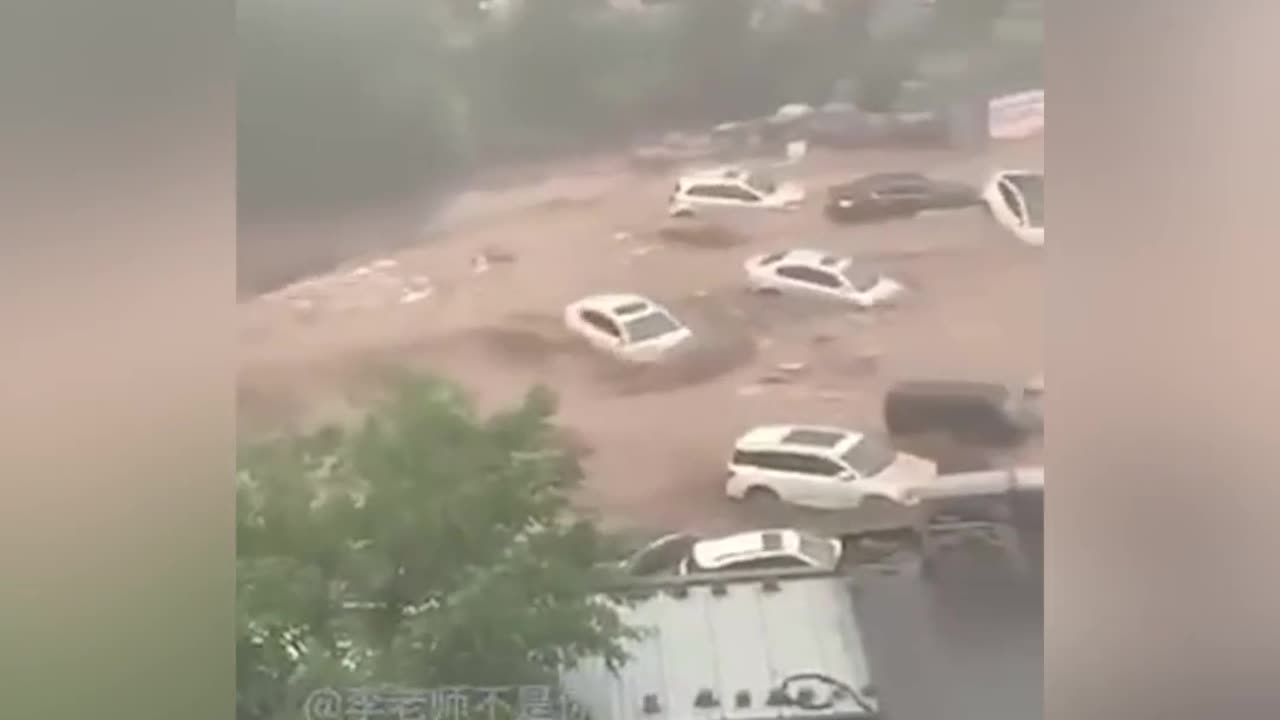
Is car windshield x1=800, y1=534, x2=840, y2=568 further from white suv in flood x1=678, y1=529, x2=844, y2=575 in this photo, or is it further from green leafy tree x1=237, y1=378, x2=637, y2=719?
green leafy tree x1=237, y1=378, x2=637, y2=719

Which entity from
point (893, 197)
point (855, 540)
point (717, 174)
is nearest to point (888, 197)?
point (893, 197)

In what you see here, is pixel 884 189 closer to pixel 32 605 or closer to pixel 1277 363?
pixel 1277 363

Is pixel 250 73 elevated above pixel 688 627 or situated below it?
above

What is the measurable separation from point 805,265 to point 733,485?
14cm

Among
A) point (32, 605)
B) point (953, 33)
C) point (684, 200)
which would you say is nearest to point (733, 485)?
point (684, 200)

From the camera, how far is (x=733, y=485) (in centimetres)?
92

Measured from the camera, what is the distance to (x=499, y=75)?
92cm

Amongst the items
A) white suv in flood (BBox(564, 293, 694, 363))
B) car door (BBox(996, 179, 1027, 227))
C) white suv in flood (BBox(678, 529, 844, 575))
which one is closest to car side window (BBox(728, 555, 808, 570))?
white suv in flood (BBox(678, 529, 844, 575))

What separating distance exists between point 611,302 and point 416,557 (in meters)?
0.19

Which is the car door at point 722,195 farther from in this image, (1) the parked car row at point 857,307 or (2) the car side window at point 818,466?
(2) the car side window at point 818,466

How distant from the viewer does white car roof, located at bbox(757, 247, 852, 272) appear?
922mm

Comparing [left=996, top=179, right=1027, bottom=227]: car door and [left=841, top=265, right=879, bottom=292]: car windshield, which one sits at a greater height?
[left=996, top=179, right=1027, bottom=227]: car door

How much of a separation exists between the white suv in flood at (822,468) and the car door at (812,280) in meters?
0.08

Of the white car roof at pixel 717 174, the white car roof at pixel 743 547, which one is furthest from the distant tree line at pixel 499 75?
the white car roof at pixel 743 547
